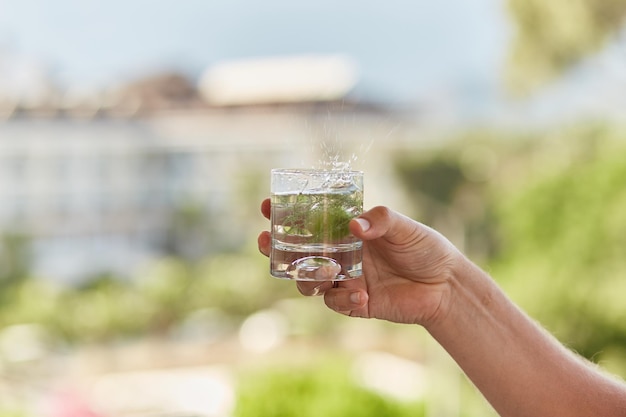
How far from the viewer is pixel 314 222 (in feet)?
2.88

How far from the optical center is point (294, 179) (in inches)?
34.9

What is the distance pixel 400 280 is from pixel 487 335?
14cm

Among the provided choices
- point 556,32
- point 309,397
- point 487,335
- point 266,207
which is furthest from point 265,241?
point 556,32

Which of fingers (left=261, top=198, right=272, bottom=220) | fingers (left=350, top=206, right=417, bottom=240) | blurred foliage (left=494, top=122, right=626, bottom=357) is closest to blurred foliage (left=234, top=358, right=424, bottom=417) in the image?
blurred foliage (left=494, top=122, right=626, bottom=357)

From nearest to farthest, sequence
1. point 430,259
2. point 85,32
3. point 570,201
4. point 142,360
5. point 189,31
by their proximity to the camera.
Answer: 1. point 430,259
2. point 570,201
3. point 142,360
4. point 85,32
5. point 189,31

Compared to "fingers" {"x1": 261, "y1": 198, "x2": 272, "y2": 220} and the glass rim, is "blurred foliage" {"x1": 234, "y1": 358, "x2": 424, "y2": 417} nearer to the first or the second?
"fingers" {"x1": 261, "y1": 198, "x2": 272, "y2": 220}

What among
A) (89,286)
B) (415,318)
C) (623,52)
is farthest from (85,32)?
(415,318)

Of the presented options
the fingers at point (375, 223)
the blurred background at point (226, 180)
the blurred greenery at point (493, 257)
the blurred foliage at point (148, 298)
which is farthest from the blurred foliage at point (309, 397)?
the blurred foliage at point (148, 298)

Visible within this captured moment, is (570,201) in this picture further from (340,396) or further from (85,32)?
(85,32)

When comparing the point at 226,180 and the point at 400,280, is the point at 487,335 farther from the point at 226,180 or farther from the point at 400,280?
the point at 226,180

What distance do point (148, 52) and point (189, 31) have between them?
2136 millimetres

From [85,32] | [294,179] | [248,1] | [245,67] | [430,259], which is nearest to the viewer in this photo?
[294,179]

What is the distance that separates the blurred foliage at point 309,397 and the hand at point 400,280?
387 cm

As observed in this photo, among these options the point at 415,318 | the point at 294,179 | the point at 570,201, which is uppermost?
the point at 294,179
